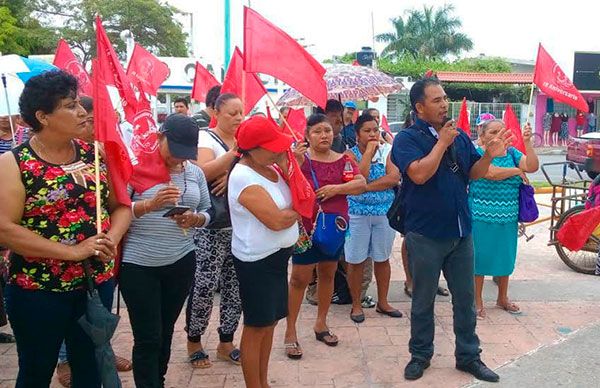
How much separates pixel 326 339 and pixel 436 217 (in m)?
1.41

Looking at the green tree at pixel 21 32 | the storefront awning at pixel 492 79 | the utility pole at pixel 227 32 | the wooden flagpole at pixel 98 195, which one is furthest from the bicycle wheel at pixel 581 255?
the green tree at pixel 21 32

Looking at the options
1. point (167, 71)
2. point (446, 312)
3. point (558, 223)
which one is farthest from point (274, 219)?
point (558, 223)

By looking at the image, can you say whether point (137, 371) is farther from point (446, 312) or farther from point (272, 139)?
point (446, 312)

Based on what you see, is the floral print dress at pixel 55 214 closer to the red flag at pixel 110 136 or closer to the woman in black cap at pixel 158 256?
the red flag at pixel 110 136

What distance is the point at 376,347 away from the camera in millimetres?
4531

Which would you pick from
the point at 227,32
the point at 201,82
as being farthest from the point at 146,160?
the point at 227,32

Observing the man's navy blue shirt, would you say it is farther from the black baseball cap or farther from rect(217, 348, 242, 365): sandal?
rect(217, 348, 242, 365): sandal

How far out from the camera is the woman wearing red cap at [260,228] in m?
3.25

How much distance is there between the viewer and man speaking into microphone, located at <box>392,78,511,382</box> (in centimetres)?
382

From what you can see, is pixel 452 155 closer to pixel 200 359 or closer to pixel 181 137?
pixel 181 137

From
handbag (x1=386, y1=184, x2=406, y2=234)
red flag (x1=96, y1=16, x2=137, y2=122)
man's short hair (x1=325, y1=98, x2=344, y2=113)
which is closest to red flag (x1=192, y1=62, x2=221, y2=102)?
man's short hair (x1=325, y1=98, x2=344, y2=113)

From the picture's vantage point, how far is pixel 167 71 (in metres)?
6.52

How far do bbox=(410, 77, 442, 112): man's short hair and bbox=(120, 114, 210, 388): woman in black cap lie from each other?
1.49 m

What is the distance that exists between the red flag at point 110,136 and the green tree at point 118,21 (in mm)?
32434
